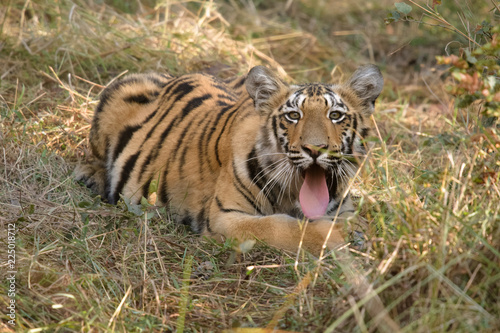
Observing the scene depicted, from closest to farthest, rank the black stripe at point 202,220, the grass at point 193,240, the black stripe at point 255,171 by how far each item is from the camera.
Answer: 1. the grass at point 193,240
2. the black stripe at point 255,171
3. the black stripe at point 202,220

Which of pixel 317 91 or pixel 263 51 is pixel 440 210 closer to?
pixel 317 91

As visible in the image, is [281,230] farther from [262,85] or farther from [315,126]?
[262,85]

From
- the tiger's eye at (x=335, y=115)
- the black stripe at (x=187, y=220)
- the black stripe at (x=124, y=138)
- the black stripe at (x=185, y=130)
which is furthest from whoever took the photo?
the black stripe at (x=124, y=138)

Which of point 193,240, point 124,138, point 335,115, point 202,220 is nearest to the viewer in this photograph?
point 335,115

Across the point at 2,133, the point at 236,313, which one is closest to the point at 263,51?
the point at 2,133

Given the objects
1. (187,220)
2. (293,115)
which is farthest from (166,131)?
→ (293,115)

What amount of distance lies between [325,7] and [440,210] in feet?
25.3

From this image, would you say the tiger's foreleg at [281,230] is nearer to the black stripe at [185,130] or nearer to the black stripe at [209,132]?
the black stripe at [209,132]

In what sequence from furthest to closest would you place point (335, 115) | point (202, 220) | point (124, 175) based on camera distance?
point (124, 175), point (202, 220), point (335, 115)

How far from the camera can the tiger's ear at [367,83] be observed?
3.71 m

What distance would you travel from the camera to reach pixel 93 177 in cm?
454

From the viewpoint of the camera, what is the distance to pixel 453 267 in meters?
2.29

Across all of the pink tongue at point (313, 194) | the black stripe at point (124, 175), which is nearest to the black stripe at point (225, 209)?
the pink tongue at point (313, 194)

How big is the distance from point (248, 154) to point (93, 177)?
1414 mm
